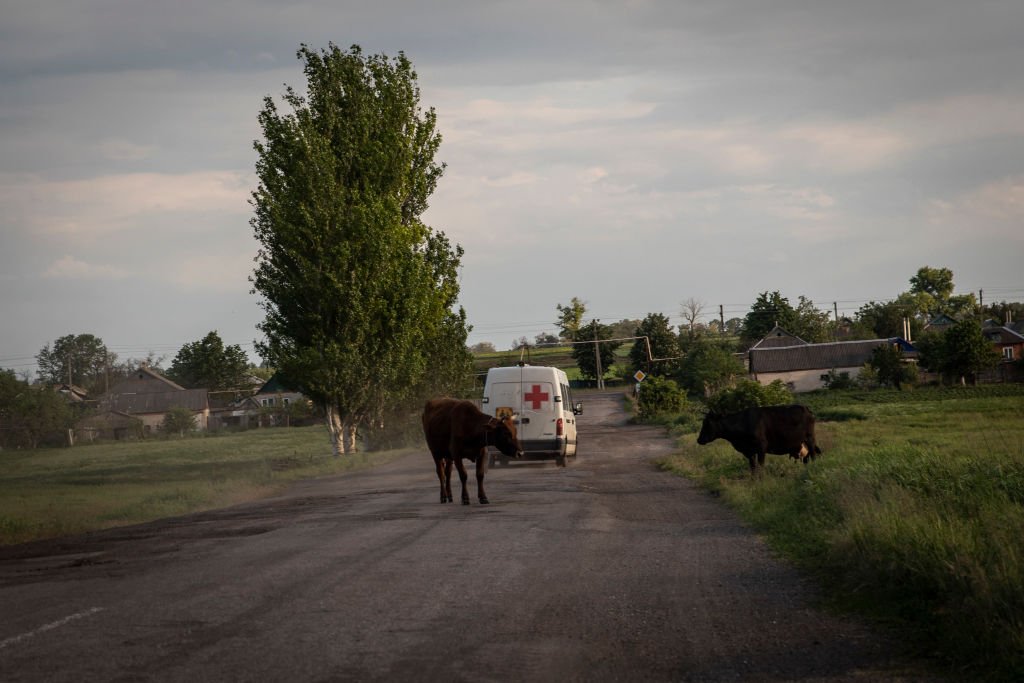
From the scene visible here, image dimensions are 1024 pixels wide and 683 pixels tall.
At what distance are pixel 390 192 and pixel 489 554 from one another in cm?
2977

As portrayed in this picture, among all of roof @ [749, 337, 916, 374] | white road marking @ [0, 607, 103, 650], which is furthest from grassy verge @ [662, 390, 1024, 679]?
roof @ [749, 337, 916, 374]

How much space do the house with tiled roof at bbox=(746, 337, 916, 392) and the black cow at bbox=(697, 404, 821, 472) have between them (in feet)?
250

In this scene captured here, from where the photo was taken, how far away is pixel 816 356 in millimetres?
99312

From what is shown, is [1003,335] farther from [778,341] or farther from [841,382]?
[841,382]

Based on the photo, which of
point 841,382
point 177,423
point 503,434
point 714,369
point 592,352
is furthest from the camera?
point 592,352

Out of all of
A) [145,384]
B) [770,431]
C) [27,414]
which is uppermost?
[145,384]

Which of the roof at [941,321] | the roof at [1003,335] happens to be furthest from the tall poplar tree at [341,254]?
the roof at [941,321]

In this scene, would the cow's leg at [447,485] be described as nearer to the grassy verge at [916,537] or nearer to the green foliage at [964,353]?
the grassy verge at [916,537]

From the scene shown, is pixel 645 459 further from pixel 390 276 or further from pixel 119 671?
pixel 119 671

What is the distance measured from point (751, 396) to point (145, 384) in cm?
9158

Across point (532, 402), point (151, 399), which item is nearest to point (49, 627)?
point (532, 402)

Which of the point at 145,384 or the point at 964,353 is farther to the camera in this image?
the point at 145,384

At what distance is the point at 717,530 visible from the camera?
1326 cm

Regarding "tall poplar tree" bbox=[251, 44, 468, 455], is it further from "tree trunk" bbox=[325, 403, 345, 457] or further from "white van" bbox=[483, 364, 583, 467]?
"white van" bbox=[483, 364, 583, 467]
